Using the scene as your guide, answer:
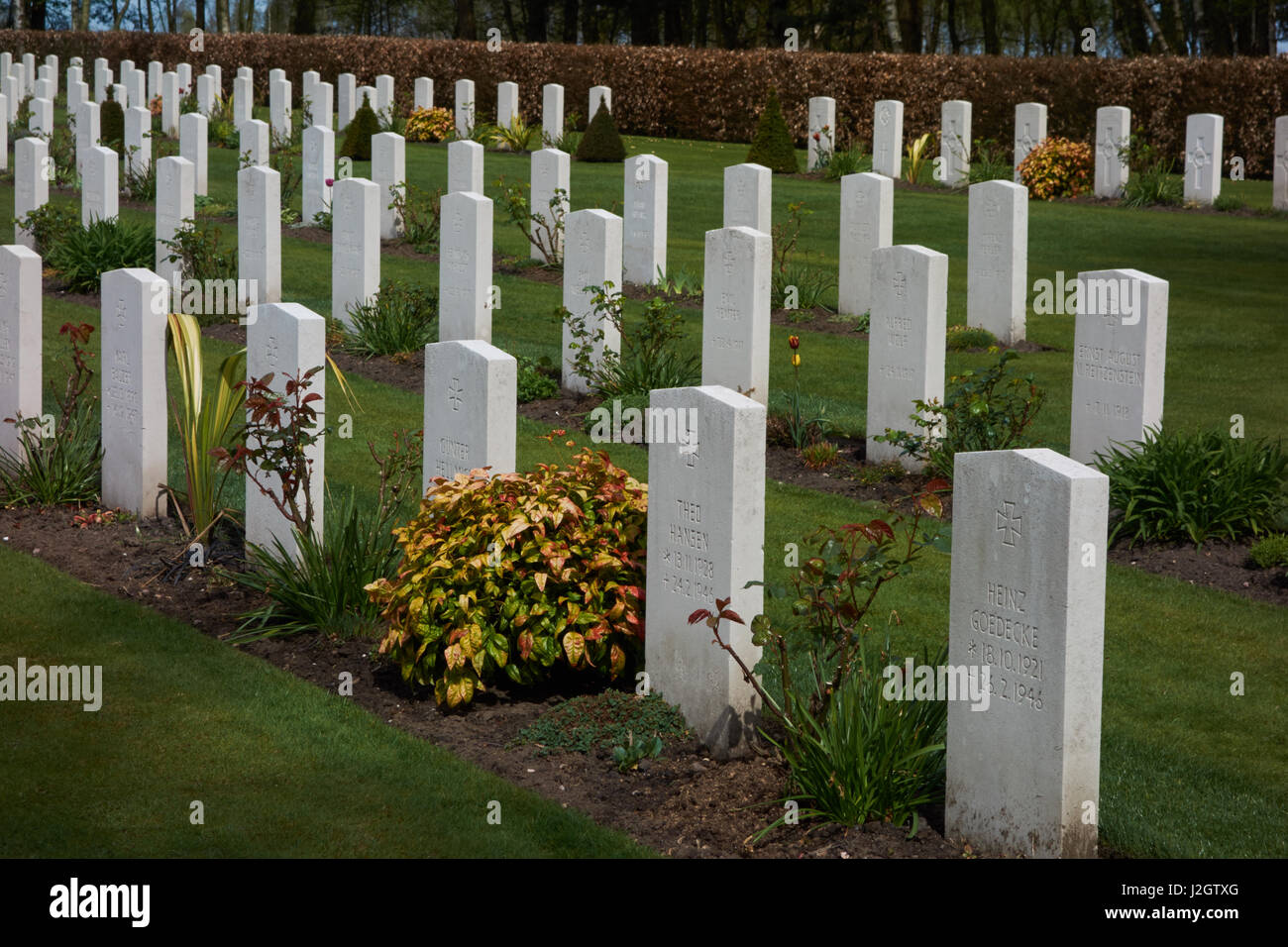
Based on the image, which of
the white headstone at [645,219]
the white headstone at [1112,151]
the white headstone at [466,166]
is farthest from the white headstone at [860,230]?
the white headstone at [1112,151]

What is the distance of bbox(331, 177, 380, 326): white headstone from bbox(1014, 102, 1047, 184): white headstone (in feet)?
40.8

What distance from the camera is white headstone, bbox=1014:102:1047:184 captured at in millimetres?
22906

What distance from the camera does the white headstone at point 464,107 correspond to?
28922 mm

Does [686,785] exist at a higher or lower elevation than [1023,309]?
lower

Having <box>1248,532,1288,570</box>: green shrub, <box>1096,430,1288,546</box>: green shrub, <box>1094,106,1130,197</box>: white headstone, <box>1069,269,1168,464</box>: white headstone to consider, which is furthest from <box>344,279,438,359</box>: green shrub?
<box>1094,106,1130,197</box>: white headstone

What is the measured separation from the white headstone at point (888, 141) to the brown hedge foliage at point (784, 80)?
8.92 feet

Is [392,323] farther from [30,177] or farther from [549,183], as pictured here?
[30,177]

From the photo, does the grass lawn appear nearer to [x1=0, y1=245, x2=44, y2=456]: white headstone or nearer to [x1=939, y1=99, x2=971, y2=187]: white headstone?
[x1=0, y1=245, x2=44, y2=456]: white headstone

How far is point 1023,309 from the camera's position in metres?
13.7

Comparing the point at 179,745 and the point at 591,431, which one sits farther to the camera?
the point at 591,431

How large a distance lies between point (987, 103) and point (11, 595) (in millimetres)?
21969

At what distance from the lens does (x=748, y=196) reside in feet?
50.3
